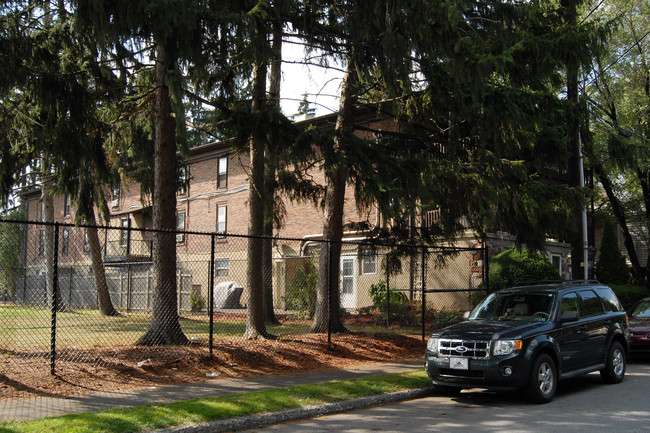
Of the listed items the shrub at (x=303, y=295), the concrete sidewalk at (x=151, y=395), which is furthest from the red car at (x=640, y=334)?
the shrub at (x=303, y=295)

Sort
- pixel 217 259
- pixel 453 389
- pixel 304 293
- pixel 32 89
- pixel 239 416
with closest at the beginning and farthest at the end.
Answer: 1. pixel 239 416
2. pixel 453 389
3. pixel 32 89
4. pixel 304 293
5. pixel 217 259

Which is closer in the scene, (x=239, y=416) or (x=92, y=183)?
(x=239, y=416)

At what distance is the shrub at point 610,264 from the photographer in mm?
28219

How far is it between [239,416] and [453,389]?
3759mm

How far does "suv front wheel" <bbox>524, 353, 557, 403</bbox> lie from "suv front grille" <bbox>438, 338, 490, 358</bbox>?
733mm

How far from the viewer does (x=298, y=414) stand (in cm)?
796

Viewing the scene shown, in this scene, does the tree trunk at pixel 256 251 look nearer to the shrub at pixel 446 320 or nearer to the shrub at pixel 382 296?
the shrub at pixel 446 320

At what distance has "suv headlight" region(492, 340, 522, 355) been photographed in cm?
834

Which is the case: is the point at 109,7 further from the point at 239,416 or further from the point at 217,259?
the point at 217,259

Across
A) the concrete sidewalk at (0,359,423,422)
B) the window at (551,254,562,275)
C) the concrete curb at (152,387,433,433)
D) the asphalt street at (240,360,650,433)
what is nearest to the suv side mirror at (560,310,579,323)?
the asphalt street at (240,360,650,433)

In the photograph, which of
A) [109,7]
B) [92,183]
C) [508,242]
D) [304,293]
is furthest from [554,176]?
[109,7]

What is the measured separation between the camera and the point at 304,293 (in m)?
23.4

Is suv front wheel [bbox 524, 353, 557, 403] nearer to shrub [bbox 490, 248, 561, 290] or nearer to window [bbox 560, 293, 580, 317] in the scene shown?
window [bbox 560, 293, 580, 317]

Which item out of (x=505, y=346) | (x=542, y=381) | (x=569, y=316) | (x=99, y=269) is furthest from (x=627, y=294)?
(x=99, y=269)
